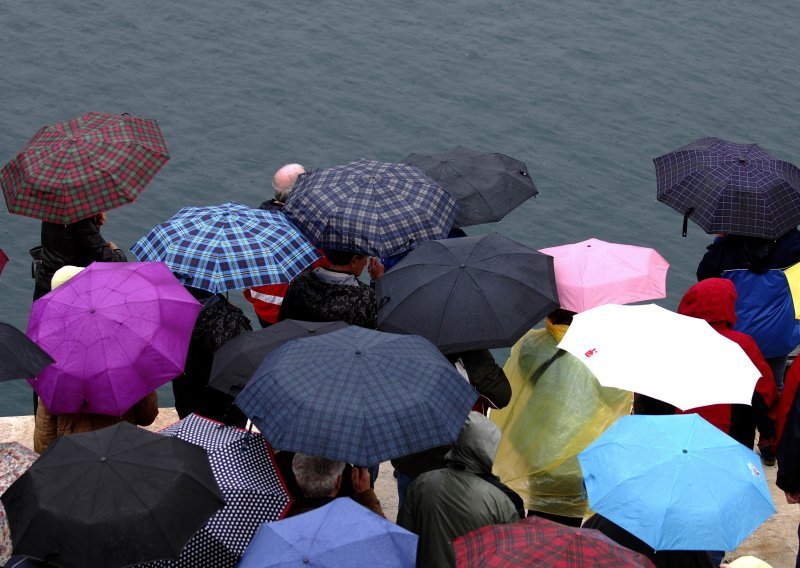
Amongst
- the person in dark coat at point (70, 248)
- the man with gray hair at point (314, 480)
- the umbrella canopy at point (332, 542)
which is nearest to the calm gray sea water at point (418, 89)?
the person in dark coat at point (70, 248)

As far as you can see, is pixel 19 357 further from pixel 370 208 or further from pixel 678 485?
pixel 678 485

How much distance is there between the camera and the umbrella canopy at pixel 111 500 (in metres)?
4.42

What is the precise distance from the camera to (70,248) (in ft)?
25.2

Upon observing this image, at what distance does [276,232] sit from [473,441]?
2389 mm

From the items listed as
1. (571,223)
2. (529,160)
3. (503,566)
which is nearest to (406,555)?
(503,566)

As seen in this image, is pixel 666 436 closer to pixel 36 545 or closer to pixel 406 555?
pixel 406 555

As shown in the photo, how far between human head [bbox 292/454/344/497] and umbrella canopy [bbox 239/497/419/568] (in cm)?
56

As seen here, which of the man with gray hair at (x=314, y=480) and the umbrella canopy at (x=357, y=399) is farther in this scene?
the man with gray hair at (x=314, y=480)

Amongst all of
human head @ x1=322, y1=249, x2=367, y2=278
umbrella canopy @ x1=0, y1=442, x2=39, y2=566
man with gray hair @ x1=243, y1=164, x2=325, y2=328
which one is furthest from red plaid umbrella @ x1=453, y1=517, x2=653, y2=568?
man with gray hair @ x1=243, y1=164, x2=325, y2=328

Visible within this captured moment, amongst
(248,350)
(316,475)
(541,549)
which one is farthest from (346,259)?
(541,549)

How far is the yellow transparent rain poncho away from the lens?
667cm

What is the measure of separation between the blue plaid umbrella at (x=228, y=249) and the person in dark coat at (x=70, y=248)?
57 cm

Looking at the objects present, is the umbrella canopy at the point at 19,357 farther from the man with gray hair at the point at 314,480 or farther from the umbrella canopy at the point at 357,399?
the man with gray hair at the point at 314,480

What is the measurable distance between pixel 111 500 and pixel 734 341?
12.1ft
